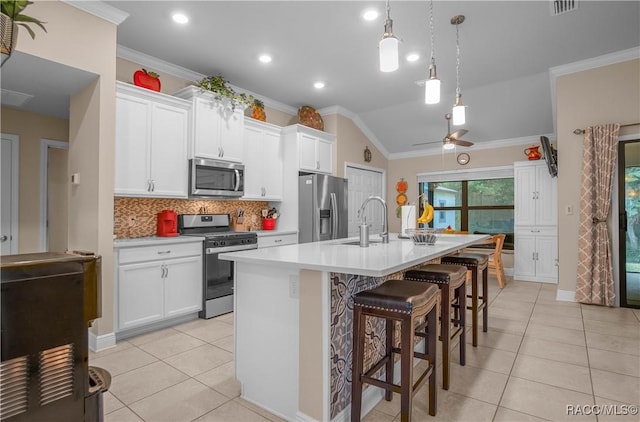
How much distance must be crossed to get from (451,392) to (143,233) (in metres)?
3.37

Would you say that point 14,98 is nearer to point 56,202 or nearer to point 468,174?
point 56,202

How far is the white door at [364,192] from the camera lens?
624cm

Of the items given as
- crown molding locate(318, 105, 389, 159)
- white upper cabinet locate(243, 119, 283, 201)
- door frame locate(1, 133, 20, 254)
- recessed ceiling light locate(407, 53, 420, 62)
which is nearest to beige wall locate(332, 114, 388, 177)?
crown molding locate(318, 105, 389, 159)

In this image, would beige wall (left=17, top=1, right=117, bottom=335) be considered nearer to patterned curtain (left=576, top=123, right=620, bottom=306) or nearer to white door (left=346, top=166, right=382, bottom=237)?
white door (left=346, top=166, right=382, bottom=237)

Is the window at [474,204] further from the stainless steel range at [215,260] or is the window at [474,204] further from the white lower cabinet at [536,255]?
the stainless steel range at [215,260]

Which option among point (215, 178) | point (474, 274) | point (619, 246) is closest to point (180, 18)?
point (215, 178)

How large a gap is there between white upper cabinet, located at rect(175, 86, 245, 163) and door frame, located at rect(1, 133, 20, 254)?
1.84m

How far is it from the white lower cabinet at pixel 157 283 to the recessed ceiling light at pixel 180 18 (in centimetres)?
210

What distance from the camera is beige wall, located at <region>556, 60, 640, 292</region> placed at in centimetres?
398

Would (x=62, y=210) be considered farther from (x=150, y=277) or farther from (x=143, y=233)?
(x=150, y=277)

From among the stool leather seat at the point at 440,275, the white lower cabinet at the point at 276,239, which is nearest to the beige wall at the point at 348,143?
the white lower cabinet at the point at 276,239

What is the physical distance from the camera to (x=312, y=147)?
5195 mm

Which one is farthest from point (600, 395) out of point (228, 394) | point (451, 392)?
point (228, 394)

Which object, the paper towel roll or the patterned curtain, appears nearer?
the paper towel roll
